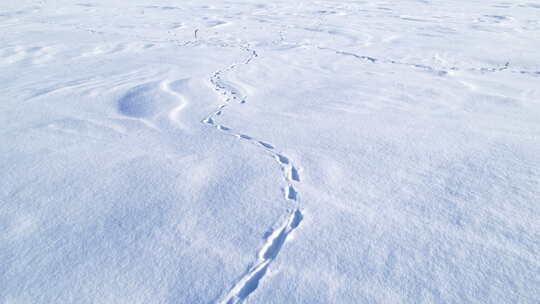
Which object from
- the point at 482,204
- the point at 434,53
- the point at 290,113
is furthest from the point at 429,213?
the point at 434,53

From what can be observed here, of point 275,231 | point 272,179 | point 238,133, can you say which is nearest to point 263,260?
point 275,231

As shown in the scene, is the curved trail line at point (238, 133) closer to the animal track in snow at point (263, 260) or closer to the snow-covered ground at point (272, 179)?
the snow-covered ground at point (272, 179)

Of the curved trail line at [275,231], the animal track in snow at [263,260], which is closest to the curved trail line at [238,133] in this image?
the curved trail line at [275,231]

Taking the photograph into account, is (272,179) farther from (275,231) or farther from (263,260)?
(263,260)

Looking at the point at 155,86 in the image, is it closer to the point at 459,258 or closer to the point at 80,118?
the point at 80,118

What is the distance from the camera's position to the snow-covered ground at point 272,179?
4.46 ft

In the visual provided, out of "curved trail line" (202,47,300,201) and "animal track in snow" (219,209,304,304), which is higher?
"curved trail line" (202,47,300,201)

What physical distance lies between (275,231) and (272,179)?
0.44 meters

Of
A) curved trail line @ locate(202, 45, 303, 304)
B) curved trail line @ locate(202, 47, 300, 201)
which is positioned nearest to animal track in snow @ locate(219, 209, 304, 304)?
curved trail line @ locate(202, 45, 303, 304)

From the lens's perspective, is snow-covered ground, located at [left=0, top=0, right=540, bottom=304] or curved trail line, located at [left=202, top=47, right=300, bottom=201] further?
curved trail line, located at [left=202, top=47, right=300, bottom=201]

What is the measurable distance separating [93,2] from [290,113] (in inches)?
366

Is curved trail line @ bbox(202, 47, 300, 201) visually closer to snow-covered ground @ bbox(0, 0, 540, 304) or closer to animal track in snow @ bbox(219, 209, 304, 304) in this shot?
snow-covered ground @ bbox(0, 0, 540, 304)

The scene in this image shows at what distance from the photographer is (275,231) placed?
1.59m

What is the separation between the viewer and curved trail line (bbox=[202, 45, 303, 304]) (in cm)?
A: 132
